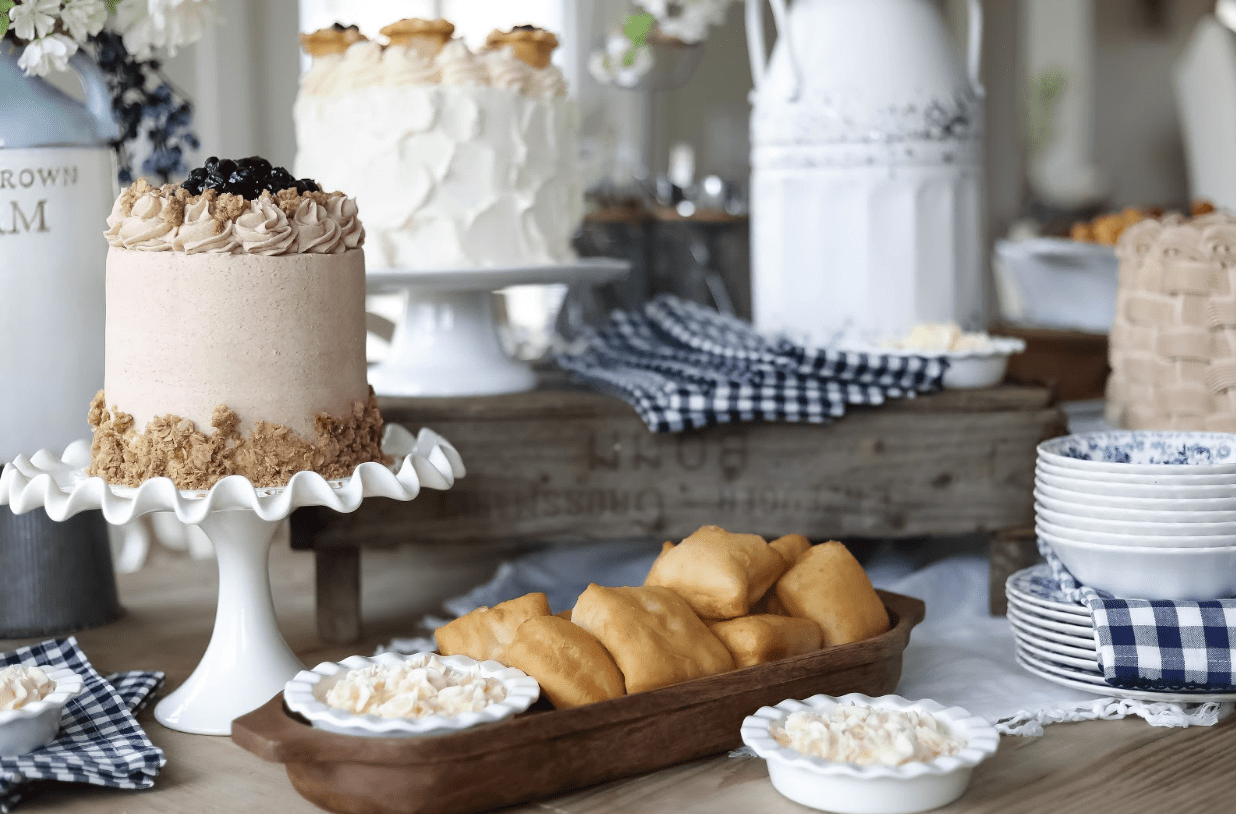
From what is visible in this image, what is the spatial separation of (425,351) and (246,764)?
20.7 inches

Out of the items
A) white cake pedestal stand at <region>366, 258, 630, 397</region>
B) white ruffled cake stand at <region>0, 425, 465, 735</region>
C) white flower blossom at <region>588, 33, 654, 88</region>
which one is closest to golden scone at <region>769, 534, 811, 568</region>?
white ruffled cake stand at <region>0, 425, 465, 735</region>

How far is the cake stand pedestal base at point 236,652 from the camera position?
1002 millimetres

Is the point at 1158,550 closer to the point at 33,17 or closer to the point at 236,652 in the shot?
the point at 236,652

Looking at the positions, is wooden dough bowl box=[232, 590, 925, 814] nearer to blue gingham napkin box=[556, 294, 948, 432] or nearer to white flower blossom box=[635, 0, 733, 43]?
blue gingham napkin box=[556, 294, 948, 432]

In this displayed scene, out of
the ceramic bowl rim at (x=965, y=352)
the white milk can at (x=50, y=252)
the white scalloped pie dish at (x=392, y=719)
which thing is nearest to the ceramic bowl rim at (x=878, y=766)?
the white scalloped pie dish at (x=392, y=719)

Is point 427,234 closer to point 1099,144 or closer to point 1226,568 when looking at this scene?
point 1226,568

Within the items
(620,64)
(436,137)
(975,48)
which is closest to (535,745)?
(436,137)

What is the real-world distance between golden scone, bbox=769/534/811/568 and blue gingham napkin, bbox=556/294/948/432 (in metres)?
0.20

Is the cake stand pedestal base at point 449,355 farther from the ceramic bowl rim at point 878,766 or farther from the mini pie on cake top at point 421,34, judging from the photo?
the ceramic bowl rim at point 878,766

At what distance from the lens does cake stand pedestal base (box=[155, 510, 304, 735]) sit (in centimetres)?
100

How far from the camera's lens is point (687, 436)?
1.28m

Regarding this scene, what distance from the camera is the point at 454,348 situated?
1351 millimetres

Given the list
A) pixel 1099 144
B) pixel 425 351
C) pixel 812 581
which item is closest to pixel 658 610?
pixel 812 581

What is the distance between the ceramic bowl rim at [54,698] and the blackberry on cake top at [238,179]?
365 millimetres
